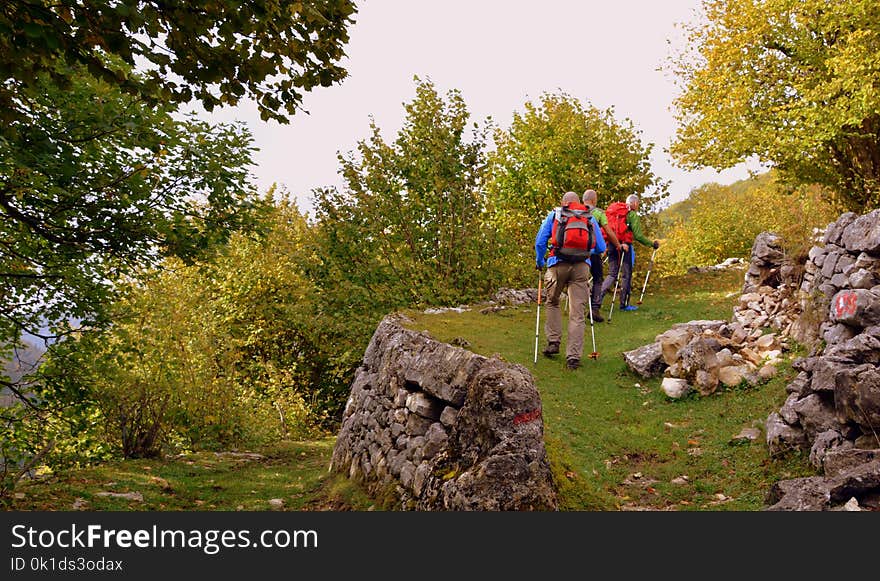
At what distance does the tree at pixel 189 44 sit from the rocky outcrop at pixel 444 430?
3.83 metres

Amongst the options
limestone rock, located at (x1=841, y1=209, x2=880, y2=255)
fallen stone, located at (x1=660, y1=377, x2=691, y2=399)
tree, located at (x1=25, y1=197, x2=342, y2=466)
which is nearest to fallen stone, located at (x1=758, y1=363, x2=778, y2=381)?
fallen stone, located at (x1=660, y1=377, x2=691, y2=399)

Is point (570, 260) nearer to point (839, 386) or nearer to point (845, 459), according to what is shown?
point (839, 386)

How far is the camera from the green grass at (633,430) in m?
7.24

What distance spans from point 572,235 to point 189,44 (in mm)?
7539

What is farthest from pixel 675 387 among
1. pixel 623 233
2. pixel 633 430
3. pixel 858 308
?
pixel 623 233

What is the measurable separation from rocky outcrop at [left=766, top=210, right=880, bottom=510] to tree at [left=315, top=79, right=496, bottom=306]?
1044 cm

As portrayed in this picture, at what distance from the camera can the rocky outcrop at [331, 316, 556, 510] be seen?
236 inches

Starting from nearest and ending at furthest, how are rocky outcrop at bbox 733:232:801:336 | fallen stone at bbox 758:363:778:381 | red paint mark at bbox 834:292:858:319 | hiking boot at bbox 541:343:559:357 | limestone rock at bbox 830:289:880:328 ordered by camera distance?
limestone rock at bbox 830:289:880:328 → red paint mark at bbox 834:292:858:319 → fallen stone at bbox 758:363:778:381 → hiking boot at bbox 541:343:559:357 → rocky outcrop at bbox 733:232:801:336

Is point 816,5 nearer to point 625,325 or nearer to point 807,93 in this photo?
point 807,93

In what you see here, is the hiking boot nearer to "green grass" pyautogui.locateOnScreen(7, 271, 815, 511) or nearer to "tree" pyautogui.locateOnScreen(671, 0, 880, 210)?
"green grass" pyautogui.locateOnScreen(7, 271, 815, 511)

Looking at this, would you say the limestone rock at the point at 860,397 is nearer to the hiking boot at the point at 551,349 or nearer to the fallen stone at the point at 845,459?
the fallen stone at the point at 845,459

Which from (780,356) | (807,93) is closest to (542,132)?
(807,93)

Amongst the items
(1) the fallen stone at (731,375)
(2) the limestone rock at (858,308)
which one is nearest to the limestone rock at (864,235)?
(2) the limestone rock at (858,308)

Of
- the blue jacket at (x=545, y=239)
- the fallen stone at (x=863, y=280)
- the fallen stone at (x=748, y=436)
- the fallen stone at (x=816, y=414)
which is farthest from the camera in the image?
the blue jacket at (x=545, y=239)
